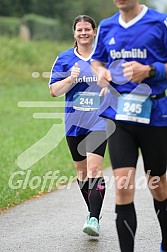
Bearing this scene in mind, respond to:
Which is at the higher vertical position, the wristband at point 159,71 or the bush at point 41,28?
the bush at point 41,28

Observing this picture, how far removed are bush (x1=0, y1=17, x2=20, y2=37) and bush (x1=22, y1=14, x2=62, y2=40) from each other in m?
1.80

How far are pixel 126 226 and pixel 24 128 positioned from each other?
1289 cm

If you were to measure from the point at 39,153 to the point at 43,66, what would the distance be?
24.9 m

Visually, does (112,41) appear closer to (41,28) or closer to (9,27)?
(9,27)

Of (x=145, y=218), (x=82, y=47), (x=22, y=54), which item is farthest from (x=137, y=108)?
(x=22, y=54)

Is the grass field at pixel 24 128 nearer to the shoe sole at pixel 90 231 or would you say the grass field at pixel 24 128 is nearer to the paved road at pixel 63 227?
the paved road at pixel 63 227

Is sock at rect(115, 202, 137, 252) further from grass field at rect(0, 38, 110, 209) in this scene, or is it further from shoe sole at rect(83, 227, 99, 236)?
grass field at rect(0, 38, 110, 209)

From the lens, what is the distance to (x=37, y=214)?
27.9 ft

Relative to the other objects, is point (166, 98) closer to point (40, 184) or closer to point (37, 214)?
point (37, 214)

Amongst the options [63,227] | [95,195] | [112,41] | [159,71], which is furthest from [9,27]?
[159,71]

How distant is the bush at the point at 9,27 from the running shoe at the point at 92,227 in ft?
138

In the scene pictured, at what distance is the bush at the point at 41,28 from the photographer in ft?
171

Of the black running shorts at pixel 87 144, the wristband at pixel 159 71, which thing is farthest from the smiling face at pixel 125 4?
the black running shorts at pixel 87 144

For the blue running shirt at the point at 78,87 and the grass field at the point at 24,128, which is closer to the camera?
the blue running shirt at the point at 78,87
